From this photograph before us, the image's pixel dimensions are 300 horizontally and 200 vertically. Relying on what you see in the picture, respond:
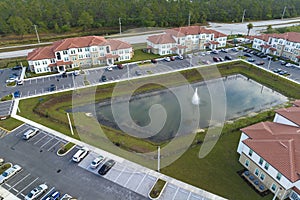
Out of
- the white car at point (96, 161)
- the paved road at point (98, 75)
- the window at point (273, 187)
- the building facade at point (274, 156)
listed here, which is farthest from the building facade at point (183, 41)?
the window at point (273, 187)

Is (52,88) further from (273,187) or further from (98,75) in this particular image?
(273,187)

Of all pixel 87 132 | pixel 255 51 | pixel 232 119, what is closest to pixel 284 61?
pixel 255 51

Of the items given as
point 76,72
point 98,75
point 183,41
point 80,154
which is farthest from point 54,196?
point 183,41

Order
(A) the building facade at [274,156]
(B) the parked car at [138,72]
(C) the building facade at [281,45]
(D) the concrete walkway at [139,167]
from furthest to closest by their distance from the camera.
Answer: (C) the building facade at [281,45] < (B) the parked car at [138,72] < (D) the concrete walkway at [139,167] < (A) the building facade at [274,156]

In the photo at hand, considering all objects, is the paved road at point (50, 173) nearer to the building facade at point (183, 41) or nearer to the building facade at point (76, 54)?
the building facade at point (76, 54)

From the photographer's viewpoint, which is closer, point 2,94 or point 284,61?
point 2,94

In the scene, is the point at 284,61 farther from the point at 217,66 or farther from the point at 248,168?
the point at 248,168
